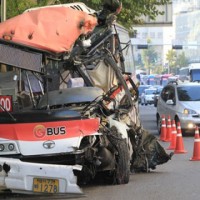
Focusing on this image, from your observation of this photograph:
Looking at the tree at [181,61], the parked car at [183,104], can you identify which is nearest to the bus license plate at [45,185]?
the parked car at [183,104]

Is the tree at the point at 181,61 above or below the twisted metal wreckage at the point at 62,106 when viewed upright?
below

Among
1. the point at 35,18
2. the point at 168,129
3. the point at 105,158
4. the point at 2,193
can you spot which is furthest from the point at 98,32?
the point at 168,129

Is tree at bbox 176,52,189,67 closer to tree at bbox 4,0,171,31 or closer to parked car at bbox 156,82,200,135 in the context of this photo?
tree at bbox 4,0,171,31

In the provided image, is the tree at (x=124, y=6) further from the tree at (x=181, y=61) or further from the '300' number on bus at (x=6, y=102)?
the tree at (x=181, y=61)

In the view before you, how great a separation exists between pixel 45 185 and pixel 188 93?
531 inches

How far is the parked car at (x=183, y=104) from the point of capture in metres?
19.8

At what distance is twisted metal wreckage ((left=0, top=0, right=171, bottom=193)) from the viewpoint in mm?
8078

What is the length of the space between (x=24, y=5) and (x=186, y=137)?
21.2 feet

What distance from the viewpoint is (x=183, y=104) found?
20.2 meters

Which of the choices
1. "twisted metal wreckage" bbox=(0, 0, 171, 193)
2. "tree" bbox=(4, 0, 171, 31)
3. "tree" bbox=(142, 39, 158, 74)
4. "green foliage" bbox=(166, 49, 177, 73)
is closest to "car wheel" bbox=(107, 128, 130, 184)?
"twisted metal wreckage" bbox=(0, 0, 171, 193)

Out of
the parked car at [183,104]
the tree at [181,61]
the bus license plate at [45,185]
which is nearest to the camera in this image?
the bus license plate at [45,185]

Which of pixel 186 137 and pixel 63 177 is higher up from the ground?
pixel 63 177

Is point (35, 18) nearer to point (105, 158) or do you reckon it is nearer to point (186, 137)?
point (105, 158)

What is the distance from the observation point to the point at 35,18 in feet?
30.0
